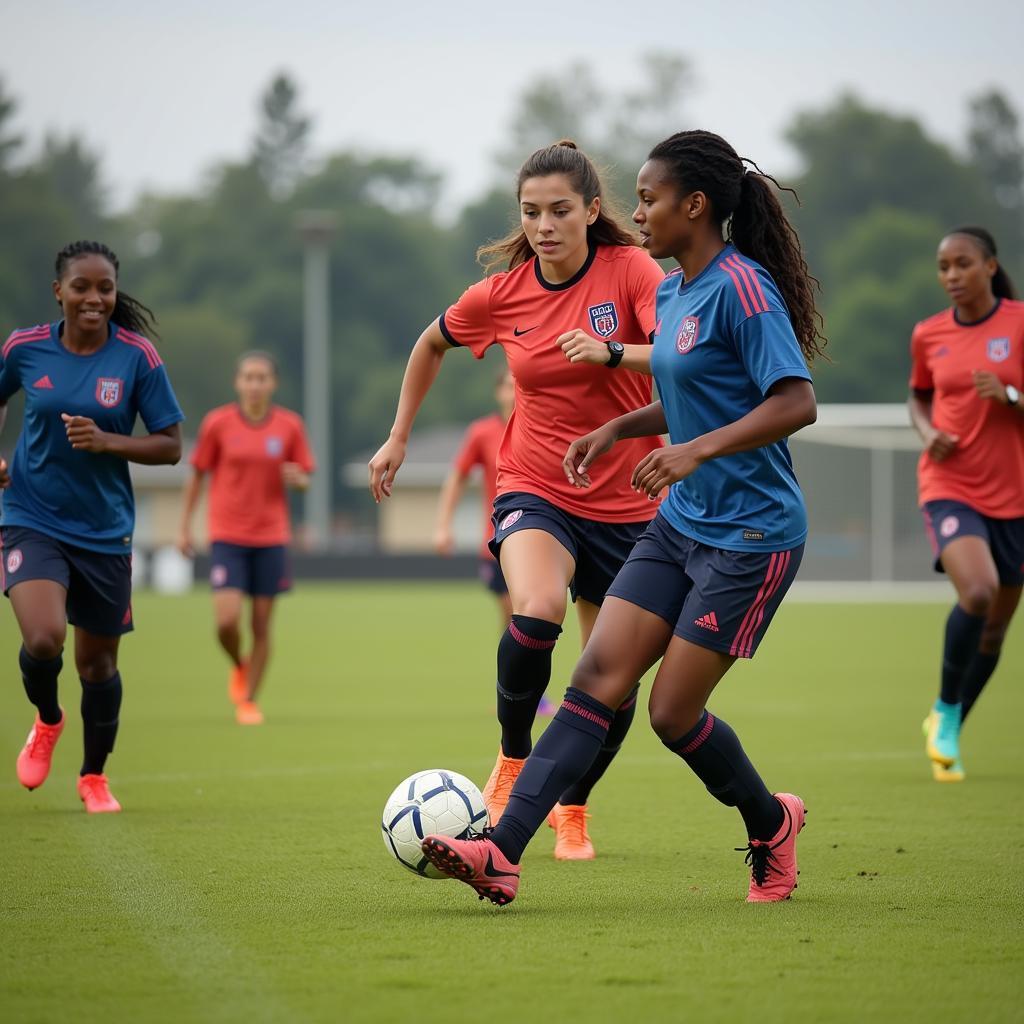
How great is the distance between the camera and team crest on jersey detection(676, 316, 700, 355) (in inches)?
201

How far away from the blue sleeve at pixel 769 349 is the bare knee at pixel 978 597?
3650 mm

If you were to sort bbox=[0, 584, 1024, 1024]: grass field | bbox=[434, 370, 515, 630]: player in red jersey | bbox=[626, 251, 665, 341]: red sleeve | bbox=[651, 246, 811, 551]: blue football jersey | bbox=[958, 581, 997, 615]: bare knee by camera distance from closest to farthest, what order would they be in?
bbox=[0, 584, 1024, 1024]: grass field → bbox=[651, 246, 811, 551]: blue football jersey → bbox=[626, 251, 665, 341]: red sleeve → bbox=[958, 581, 997, 615]: bare knee → bbox=[434, 370, 515, 630]: player in red jersey

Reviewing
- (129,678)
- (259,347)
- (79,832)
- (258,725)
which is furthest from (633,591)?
(259,347)

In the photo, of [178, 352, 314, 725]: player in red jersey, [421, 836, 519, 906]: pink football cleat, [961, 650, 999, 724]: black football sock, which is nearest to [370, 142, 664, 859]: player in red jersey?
[421, 836, 519, 906]: pink football cleat

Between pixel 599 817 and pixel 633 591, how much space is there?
2.35m

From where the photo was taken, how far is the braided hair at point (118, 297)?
23.9 ft

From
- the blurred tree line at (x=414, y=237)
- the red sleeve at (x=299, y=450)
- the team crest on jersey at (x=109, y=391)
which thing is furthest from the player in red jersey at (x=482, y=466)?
the blurred tree line at (x=414, y=237)

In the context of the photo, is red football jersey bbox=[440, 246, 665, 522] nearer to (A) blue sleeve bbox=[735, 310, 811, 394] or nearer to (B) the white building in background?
(A) blue sleeve bbox=[735, 310, 811, 394]

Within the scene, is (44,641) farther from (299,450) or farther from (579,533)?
(299,450)

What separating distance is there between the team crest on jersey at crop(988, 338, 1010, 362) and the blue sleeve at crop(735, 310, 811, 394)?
3.91 meters

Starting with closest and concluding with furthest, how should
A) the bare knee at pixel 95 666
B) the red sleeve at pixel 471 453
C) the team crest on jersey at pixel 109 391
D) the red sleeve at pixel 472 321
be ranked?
the red sleeve at pixel 472 321 < the team crest on jersey at pixel 109 391 < the bare knee at pixel 95 666 < the red sleeve at pixel 471 453

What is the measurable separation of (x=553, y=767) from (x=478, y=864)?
39 cm

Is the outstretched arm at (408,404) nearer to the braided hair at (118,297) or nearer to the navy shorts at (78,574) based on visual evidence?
the braided hair at (118,297)

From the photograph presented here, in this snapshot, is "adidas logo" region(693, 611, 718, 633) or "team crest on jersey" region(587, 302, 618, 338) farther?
"team crest on jersey" region(587, 302, 618, 338)
